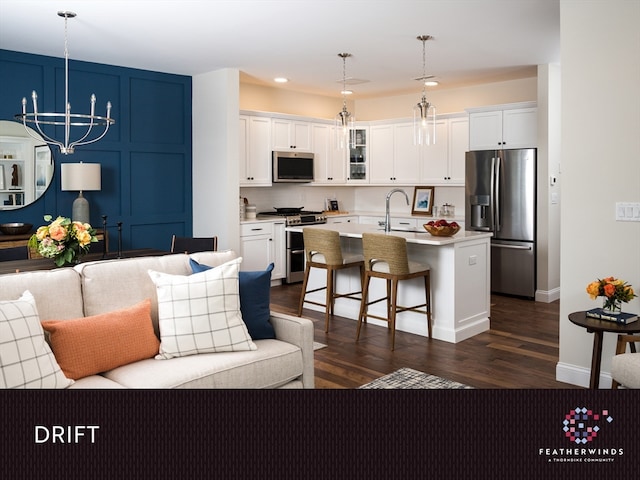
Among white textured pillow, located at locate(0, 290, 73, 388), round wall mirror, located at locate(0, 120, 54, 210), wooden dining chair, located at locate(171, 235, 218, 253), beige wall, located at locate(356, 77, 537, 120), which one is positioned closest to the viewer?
white textured pillow, located at locate(0, 290, 73, 388)

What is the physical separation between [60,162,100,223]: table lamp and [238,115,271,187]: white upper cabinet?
67.9 inches

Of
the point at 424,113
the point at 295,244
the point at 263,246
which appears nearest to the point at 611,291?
the point at 424,113

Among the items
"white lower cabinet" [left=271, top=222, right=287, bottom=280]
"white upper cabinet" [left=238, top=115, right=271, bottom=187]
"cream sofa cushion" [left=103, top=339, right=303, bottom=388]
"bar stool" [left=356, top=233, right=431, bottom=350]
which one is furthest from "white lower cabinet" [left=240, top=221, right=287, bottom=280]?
"cream sofa cushion" [left=103, top=339, right=303, bottom=388]

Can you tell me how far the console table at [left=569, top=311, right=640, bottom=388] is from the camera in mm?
3168

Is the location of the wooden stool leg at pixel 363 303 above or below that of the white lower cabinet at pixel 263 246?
below

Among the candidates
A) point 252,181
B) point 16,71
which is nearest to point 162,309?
point 16,71

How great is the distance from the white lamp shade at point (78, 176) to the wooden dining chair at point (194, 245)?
1141mm

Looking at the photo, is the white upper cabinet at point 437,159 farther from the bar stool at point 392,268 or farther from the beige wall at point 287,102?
the bar stool at point 392,268

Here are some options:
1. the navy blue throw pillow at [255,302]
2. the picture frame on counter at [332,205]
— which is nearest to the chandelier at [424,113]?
the picture frame on counter at [332,205]

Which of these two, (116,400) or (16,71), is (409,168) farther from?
(116,400)

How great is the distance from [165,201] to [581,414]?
600 centimetres

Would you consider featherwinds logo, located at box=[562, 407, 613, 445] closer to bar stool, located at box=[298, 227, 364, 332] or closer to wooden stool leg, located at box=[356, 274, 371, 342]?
wooden stool leg, located at box=[356, 274, 371, 342]

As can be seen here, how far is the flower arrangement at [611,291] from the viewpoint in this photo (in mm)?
3295

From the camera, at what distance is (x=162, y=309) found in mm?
2902
